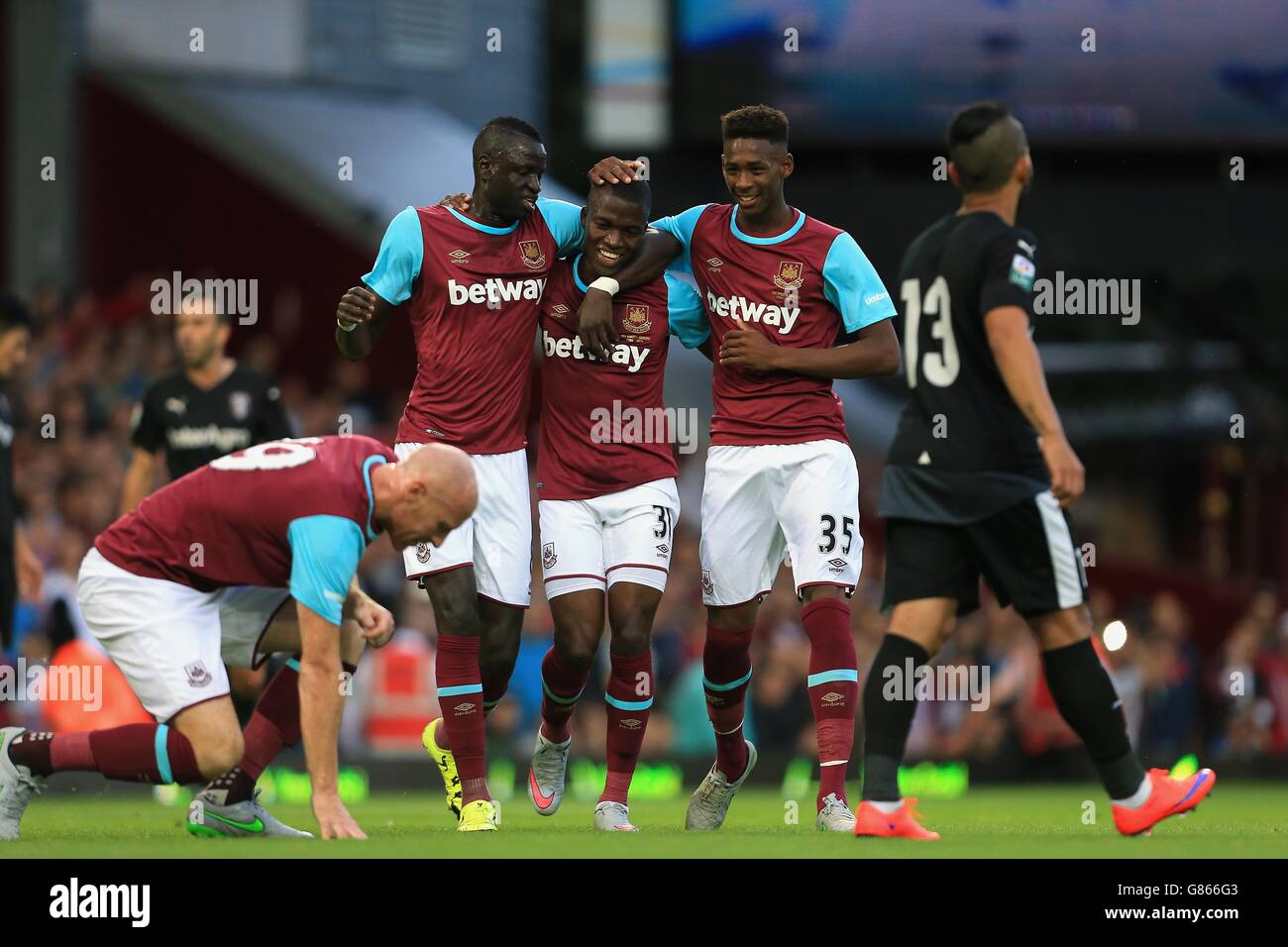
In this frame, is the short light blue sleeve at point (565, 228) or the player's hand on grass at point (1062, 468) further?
the short light blue sleeve at point (565, 228)

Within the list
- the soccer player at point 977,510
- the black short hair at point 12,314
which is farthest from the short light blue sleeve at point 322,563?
the black short hair at point 12,314

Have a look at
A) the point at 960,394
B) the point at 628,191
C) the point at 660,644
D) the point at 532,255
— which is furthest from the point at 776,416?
the point at 660,644

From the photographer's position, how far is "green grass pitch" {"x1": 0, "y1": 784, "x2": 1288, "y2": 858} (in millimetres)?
6375

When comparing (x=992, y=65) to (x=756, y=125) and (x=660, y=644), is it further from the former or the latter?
(x=756, y=125)

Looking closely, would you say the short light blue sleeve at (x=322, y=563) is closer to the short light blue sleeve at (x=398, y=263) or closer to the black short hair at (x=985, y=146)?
the short light blue sleeve at (x=398, y=263)

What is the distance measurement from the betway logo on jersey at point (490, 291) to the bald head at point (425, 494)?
62.3 inches

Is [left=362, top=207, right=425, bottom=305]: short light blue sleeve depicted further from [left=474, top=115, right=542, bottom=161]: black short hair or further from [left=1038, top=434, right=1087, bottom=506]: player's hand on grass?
[left=1038, top=434, right=1087, bottom=506]: player's hand on grass

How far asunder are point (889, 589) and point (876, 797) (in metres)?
0.67

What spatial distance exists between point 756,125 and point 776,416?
3.68 ft

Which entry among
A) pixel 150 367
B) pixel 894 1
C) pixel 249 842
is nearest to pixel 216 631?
pixel 249 842

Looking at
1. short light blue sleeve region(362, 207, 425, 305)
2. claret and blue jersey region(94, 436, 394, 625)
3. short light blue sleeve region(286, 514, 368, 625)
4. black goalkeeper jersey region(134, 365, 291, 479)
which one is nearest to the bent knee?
claret and blue jersey region(94, 436, 394, 625)

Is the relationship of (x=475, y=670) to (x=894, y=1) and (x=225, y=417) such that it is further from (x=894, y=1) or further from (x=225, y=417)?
(x=894, y=1)

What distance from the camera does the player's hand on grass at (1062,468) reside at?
647 centimetres
